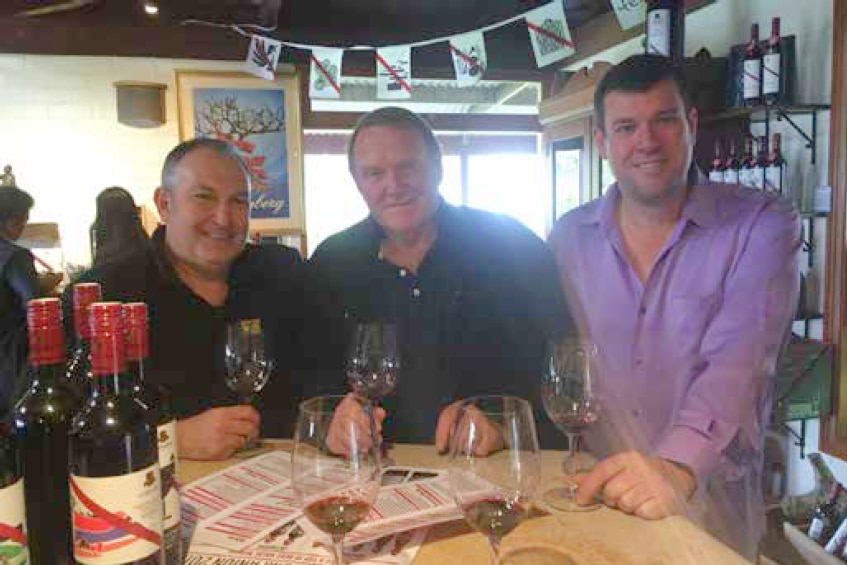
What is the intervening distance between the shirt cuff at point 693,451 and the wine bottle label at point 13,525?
3.44 feet

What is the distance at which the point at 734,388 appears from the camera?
1.46 metres

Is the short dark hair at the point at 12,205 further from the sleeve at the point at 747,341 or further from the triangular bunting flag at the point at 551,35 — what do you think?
the sleeve at the point at 747,341

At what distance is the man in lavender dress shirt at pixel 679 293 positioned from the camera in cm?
150

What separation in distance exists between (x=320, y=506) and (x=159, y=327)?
3.26 ft

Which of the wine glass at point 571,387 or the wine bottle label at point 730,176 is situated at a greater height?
the wine bottle label at point 730,176

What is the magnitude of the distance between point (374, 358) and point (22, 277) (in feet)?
6.14

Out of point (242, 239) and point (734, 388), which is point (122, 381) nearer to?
point (242, 239)

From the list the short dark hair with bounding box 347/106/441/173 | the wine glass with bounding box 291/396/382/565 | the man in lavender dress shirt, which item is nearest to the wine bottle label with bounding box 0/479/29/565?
the wine glass with bounding box 291/396/382/565

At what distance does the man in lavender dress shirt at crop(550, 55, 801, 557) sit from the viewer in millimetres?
1500

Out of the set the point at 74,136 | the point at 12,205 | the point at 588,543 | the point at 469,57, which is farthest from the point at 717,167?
the point at 74,136

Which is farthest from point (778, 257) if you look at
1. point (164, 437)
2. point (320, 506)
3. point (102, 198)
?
point (102, 198)

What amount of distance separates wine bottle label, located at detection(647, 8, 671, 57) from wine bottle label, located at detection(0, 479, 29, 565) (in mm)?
2778

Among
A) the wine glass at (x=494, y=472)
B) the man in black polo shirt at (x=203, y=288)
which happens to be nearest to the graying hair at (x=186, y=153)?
the man in black polo shirt at (x=203, y=288)

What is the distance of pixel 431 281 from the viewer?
1.74 metres
